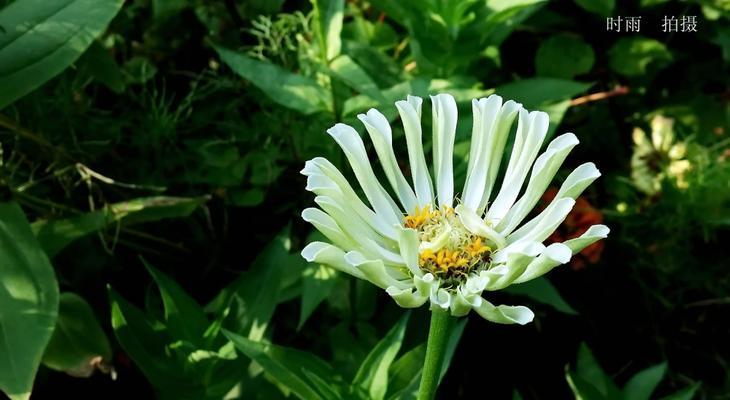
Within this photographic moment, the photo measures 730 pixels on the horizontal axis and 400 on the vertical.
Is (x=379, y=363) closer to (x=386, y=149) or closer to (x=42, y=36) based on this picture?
(x=386, y=149)

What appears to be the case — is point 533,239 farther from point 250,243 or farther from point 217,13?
point 217,13

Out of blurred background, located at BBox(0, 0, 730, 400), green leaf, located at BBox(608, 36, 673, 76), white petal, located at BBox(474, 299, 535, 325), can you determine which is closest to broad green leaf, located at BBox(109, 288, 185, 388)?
blurred background, located at BBox(0, 0, 730, 400)

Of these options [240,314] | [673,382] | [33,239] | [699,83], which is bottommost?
[673,382]

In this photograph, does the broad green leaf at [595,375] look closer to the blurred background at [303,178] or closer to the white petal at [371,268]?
the blurred background at [303,178]

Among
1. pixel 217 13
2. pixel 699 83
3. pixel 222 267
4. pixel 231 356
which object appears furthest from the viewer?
pixel 699 83

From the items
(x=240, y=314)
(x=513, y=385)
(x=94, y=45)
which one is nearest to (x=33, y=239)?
(x=240, y=314)

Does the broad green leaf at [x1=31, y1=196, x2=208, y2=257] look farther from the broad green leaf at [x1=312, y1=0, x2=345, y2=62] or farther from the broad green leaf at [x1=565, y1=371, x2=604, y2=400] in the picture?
the broad green leaf at [x1=565, y1=371, x2=604, y2=400]
